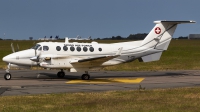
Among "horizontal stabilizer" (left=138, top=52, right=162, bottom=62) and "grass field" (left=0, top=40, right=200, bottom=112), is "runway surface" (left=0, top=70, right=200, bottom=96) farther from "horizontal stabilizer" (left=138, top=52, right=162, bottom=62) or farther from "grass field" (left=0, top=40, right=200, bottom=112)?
"horizontal stabilizer" (left=138, top=52, right=162, bottom=62)

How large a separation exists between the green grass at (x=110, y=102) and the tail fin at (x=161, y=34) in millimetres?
11559

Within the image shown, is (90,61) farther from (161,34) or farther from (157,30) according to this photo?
(161,34)

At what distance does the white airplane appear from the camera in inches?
1012

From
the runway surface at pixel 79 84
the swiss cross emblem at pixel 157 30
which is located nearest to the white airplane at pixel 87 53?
the swiss cross emblem at pixel 157 30

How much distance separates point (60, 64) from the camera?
26.1 metres

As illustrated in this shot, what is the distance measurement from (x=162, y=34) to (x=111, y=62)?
16.5ft

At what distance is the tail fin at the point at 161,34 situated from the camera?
2991 centimetres

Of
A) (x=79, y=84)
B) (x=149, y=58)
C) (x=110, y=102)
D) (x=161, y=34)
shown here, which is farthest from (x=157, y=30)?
(x=110, y=102)

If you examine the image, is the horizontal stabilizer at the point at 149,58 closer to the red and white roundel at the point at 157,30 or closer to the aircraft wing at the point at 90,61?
the red and white roundel at the point at 157,30

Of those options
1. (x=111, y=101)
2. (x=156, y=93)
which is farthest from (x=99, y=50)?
(x=111, y=101)

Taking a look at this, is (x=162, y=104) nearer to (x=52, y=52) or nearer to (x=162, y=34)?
(x=52, y=52)

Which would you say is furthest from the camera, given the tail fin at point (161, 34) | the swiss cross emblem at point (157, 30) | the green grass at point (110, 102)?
the swiss cross emblem at point (157, 30)

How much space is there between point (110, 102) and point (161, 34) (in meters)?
15.8

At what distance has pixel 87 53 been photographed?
89.7ft
